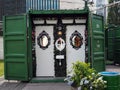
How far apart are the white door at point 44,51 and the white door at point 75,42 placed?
2.19 ft

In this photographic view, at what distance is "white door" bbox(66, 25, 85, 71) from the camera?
15.4m

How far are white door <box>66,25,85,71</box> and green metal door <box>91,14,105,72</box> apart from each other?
20.7 inches

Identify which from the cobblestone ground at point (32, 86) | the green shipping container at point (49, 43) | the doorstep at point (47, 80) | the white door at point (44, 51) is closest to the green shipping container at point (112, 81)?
the cobblestone ground at point (32, 86)

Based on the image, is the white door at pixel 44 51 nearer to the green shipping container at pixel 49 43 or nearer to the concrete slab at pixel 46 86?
the green shipping container at pixel 49 43

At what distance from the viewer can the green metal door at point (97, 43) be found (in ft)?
48.9

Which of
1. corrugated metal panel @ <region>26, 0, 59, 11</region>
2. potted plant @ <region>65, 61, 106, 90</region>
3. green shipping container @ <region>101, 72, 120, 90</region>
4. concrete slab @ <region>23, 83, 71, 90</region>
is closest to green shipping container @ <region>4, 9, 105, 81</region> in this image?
concrete slab @ <region>23, 83, 71, 90</region>

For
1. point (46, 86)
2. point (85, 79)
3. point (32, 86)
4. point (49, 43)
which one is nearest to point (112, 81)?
point (85, 79)

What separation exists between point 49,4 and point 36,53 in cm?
7237

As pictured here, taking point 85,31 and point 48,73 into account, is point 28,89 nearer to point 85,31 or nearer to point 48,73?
point 48,73

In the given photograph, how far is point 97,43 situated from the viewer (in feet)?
50.4

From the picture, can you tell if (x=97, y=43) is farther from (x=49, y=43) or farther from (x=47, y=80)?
(x=47, y=80)

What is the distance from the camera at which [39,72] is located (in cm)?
1559

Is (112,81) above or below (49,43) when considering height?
below

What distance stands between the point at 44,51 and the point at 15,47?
1181mm
